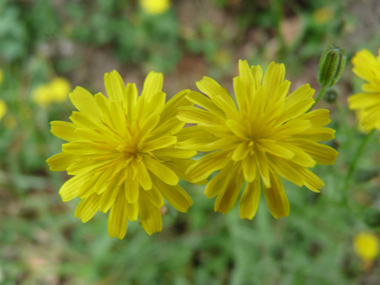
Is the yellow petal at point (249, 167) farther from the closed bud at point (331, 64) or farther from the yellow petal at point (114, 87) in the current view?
the yellow petal at point (114, 87)

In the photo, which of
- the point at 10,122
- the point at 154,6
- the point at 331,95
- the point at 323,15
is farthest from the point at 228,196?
the point at 10,122

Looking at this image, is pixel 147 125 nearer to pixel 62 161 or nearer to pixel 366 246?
pixel 62 161

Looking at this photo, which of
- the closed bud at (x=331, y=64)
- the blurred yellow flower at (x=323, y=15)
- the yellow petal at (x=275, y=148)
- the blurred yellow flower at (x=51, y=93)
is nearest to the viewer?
the yellow petal at (x=275, y=148)

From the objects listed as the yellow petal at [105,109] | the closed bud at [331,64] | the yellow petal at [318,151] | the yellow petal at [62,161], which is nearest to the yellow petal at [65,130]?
the yellow petal at [62,161]

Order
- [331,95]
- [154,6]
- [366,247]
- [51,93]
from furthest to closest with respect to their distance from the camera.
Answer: [154,6], [51,93], [366,247], [331,95]

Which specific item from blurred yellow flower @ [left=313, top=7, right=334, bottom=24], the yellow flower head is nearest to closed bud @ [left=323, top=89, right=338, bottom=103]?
the yellow flower head

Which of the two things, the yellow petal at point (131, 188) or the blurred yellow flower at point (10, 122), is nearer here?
the yellow petal at point (131, 188)

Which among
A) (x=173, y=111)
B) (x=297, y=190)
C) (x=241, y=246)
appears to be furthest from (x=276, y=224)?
(x=173, y=111)

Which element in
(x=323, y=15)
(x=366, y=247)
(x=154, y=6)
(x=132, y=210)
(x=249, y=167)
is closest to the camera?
(x=249, y=167)
